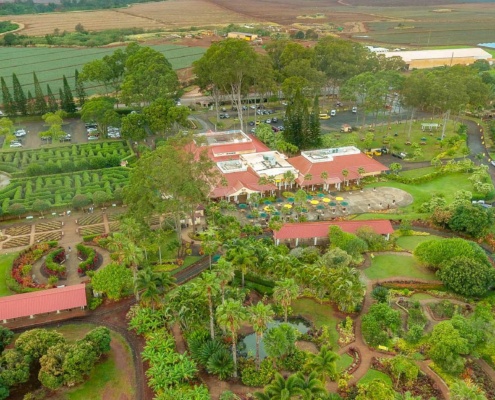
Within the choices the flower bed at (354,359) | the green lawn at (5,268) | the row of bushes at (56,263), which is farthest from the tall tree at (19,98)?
the flower bed at (354,359)

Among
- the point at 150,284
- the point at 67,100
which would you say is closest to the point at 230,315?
the point at 150,284

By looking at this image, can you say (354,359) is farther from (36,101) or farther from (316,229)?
(36,101)

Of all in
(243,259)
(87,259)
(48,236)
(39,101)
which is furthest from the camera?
(39,101)

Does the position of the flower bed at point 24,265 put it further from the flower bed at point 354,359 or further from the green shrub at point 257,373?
the flower bed at point 354,359

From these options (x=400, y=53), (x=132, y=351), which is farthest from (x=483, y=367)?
(x=400, y=53)

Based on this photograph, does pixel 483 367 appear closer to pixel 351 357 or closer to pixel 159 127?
pixel 351 357

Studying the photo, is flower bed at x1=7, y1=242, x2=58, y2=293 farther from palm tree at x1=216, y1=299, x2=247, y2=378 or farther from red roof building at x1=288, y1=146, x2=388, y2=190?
red roof building at x1=288, y1=146, x2=388, y2=190
